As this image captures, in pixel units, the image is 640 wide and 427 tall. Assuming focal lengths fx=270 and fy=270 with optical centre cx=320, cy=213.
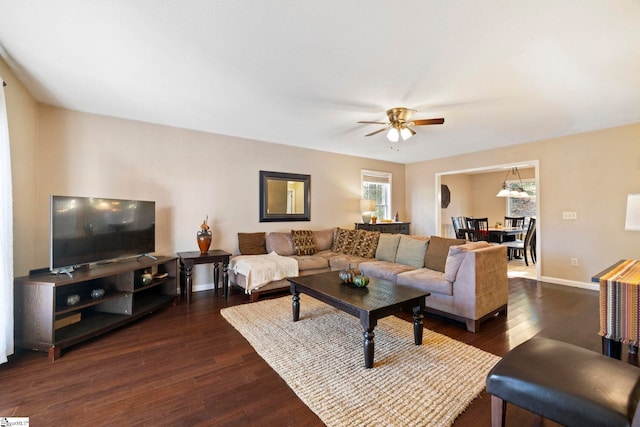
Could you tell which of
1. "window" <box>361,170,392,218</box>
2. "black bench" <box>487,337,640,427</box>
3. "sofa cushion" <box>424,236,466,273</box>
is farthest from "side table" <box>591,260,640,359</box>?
"window" <box>361,170,392,218</box>

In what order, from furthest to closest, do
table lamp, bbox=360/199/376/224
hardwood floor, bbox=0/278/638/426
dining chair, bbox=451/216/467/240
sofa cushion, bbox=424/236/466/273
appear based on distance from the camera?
1. dining chair, bbox=451/216/467/240
2. table lamp, bbox=360/199/376/224
3. sofa cushion, bbox=424/236/466/273
4. hardwood floor, bbox=0/278/638/426

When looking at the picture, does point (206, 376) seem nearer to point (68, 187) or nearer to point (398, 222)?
point (68, 187)

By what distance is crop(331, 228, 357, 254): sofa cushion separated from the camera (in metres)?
4.79

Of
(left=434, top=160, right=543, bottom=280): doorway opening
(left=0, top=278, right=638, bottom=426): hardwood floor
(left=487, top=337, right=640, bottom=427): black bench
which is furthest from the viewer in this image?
(left=434, top=160, right=543, bottom=280): doorway opening

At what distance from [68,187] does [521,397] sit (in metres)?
4.66

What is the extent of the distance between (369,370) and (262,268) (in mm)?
2088

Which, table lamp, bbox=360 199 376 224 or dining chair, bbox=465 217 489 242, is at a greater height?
table lamp, bbox=360 199 376 224

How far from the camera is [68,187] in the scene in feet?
10.8

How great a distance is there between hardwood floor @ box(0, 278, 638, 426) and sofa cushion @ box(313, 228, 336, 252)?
2200mm

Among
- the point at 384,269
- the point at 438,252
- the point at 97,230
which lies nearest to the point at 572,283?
the point at 438,252

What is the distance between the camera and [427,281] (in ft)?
10.1

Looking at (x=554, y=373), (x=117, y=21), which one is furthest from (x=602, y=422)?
(x=117, y=21)

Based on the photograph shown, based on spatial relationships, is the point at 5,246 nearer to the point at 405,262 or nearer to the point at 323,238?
the point at 323,238

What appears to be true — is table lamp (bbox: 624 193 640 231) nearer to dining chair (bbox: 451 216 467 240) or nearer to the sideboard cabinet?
dining chair (bbox: 451 216 467 240)
